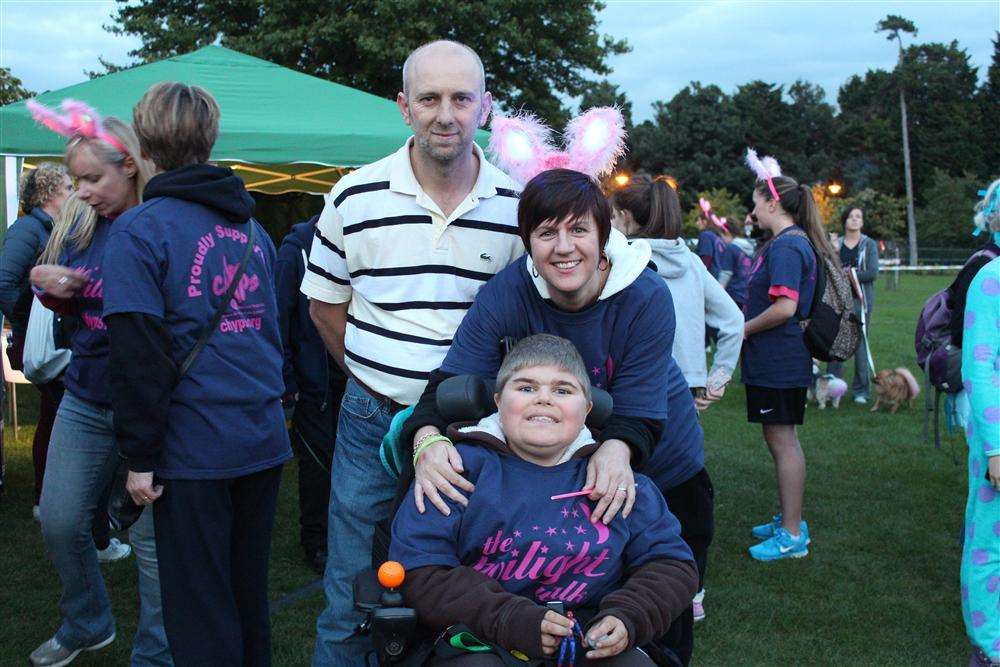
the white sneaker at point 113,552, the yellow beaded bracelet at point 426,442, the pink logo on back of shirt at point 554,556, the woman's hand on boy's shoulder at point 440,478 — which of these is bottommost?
the white sneaker at point 113,552

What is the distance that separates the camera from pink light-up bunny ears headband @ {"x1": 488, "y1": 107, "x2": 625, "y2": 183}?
2.93 metres

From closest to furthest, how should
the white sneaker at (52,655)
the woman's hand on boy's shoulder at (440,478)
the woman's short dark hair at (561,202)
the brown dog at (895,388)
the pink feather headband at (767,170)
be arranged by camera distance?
1. the woman's hand on boy's shoulder at (440,478)
2. the woman's short dark hair at (561,202)
3. the white sneaker at (52,655)
4. the pink feather headband at (767,170)
5. the brown dog at (895,388)

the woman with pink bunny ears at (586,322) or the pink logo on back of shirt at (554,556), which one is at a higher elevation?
the woman with pink bunny ears at (586,322)

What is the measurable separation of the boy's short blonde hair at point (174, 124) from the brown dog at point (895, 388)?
29.2 ft

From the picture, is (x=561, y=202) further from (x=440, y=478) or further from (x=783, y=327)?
(x=783, y=327)

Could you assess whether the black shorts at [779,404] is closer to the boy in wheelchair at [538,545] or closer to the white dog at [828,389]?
the boy in wheelchair at [538,545]

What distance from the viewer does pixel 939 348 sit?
4523 mm

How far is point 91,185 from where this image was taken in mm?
3172

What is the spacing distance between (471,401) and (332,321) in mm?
857

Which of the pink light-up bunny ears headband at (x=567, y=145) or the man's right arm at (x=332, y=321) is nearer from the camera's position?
the pink light-up bunny ears headband at (x=567, y=145)

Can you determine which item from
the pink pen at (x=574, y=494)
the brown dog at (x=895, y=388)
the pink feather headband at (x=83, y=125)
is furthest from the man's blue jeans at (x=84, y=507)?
the brown dog at (x=895, y=388)

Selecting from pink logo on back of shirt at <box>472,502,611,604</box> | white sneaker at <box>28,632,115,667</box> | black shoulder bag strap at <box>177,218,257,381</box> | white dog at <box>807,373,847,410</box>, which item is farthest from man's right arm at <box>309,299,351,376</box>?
→ white dog at <box>807,373,847,410</box>

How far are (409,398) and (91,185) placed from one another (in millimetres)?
1301

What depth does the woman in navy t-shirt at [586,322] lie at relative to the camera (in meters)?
2.45
